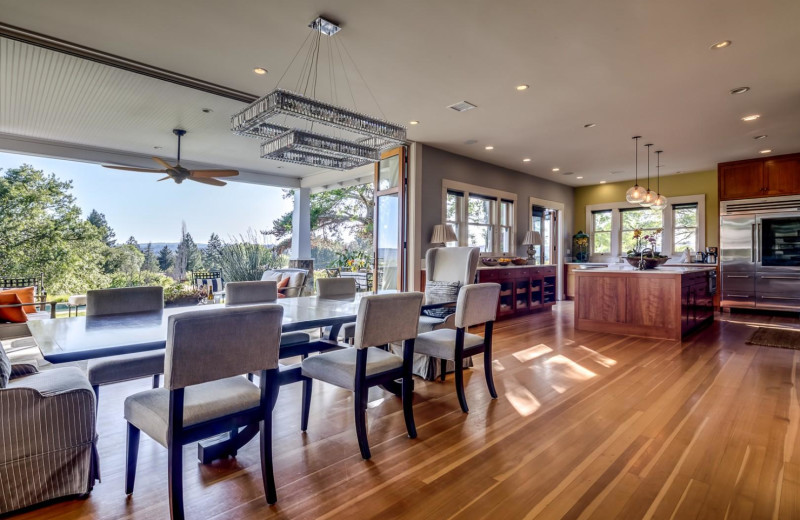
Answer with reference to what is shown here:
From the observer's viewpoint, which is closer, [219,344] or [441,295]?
[219,344]

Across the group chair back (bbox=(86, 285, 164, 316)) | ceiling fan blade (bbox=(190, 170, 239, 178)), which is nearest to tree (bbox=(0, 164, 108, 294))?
ceiling fan blade (bbox=(190, 170, 239, 178))

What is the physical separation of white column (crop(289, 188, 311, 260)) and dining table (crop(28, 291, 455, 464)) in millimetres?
6212

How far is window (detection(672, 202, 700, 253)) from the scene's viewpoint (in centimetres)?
805

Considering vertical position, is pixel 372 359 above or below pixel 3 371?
below

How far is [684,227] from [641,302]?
4.32m

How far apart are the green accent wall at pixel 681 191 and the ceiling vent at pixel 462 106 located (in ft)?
19.8

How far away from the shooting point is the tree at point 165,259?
9.56 m

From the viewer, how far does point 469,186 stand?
6.76m

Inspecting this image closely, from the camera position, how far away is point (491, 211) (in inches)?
292

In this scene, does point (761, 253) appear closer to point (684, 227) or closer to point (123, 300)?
Answer: point (684, 227)

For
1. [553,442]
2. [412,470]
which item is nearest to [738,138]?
[553,442]

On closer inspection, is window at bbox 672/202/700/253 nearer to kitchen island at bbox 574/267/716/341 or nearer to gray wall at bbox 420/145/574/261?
gray wall at bbox 420/145/574/261

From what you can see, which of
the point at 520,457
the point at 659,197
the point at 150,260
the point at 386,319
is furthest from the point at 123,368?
the point at 150,260

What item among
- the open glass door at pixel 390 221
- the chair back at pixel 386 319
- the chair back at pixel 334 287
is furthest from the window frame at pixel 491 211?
the chair back at pixel 386 319
